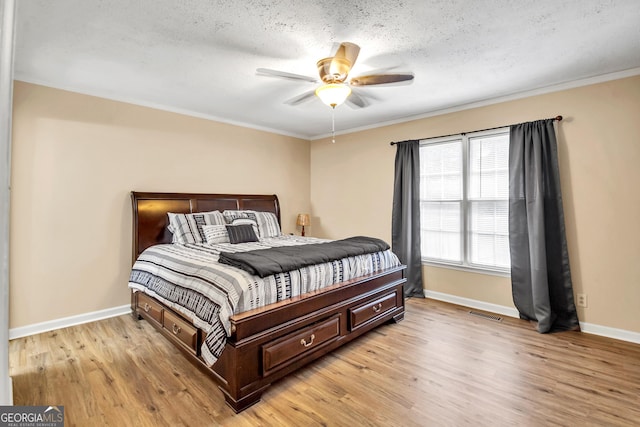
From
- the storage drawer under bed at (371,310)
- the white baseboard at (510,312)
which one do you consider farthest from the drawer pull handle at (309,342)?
the white baseboard at (510,312)

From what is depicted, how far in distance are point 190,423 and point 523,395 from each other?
7.22 feet

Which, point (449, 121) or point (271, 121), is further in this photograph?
point (271, 121)

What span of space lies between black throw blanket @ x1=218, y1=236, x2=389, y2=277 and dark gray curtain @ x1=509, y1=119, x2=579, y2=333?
1586mm

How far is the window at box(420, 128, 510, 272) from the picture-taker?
371 cm

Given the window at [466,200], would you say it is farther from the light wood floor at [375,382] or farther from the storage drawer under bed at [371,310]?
the storage drawer under bed at [371,310]

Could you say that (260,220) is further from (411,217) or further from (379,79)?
(379,79)

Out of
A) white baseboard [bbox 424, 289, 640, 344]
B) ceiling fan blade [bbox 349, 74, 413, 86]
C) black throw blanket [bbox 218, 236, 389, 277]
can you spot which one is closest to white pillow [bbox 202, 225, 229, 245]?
black throw blanket [bbox 218, 236, 389, 277]

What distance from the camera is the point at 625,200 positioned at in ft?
9.74

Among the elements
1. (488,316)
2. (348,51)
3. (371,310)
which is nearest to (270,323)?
(371,310)

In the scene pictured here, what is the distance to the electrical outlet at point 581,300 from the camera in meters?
3.16

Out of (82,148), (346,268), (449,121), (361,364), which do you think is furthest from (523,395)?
(82,148)

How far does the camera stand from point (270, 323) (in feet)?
7.26

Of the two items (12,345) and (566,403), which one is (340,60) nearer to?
(566,403)

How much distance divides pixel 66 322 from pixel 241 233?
2.01 meters
